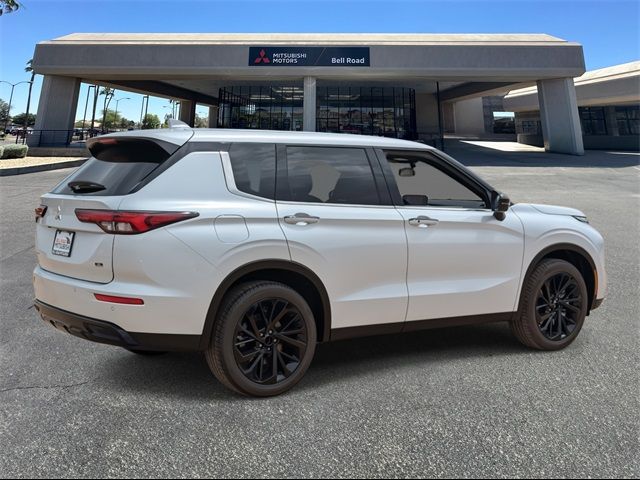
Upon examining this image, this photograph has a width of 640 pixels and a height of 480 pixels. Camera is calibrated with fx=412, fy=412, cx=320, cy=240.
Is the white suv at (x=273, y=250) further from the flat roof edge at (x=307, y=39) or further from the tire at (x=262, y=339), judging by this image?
the flat roof edge at (x=307, y=39)

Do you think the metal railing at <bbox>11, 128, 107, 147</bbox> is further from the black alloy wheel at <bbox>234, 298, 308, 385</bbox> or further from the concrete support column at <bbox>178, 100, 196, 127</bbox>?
the black alloy wheel at <bbox>234, 298, 308, 385</bbox>

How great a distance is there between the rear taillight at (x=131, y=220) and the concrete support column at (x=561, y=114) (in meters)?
29.9

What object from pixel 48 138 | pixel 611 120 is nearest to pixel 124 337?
pixel 48 138

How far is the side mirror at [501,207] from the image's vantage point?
3287mm

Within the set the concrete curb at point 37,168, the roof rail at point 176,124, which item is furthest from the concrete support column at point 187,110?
the roof rail at point 176,124

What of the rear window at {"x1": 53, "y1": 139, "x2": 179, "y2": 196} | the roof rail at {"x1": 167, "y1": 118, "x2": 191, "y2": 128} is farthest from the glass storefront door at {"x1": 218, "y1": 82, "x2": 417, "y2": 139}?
the rear window at {"x1": 53, "y1": 139, "x2": 179, "y2": 196}

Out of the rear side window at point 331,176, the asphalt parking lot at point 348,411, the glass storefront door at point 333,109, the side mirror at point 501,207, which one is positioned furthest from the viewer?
the glass storefront door at point 333,109

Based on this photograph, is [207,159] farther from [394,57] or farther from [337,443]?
[394,57]

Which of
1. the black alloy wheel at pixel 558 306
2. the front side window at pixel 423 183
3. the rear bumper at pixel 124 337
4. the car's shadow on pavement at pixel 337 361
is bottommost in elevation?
the car's shadow on pavement at pixel 337 361

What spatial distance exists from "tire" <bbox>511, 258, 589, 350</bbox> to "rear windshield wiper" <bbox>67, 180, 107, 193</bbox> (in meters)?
3.43

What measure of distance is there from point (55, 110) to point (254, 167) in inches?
1175

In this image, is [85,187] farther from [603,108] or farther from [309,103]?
[603,108]

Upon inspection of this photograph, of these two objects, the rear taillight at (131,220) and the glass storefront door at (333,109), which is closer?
the rear taillight at (131,220)

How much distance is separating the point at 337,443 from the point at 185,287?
51.4 inches
